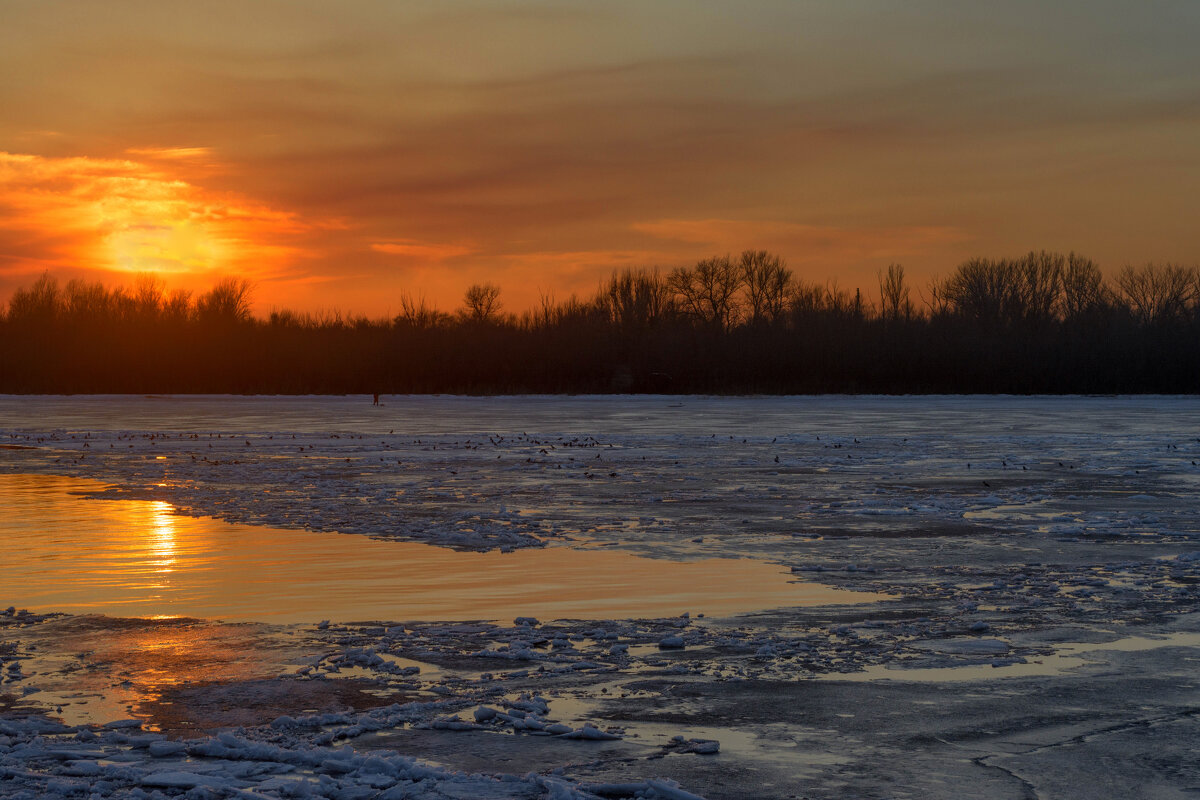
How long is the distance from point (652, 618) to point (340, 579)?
2697 millimetres

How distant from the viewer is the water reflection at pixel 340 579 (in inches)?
308

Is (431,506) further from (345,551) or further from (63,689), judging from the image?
(63,689)

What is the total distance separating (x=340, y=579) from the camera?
8.95 meters

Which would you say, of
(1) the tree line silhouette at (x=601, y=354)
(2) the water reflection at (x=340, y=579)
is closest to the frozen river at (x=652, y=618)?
(2) the water reflection at (x=340, y=579)

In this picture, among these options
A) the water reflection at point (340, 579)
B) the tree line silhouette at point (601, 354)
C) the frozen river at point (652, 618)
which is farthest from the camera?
the tree line silhouette at point (601, 354)

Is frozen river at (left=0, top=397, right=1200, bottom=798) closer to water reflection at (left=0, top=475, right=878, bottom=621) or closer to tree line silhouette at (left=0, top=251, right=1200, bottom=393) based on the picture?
water reflection at (left=0, top=475, right=878, bottom=621)

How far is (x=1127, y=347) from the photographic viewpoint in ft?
215

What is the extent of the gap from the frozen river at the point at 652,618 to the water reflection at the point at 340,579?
0.05m

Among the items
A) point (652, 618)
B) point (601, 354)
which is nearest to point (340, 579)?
point (652, 618)

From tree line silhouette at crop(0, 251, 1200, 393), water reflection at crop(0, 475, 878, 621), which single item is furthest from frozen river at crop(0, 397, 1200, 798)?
tree line silhouette at crop(0, 251, 1200, 393)

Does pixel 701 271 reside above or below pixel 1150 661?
above

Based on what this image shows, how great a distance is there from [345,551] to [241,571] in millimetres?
1230

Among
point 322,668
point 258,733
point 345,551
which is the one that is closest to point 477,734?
point 258,733

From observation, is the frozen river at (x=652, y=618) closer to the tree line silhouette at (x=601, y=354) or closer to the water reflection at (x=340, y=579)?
the water reflection at (x=340, y=579)
